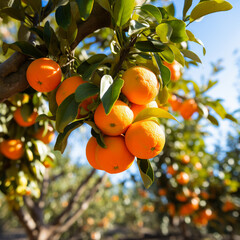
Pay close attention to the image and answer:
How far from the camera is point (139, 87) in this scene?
2.17 ft

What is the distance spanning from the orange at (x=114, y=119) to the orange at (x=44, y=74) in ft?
0.77

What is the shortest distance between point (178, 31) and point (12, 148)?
119 centimetres

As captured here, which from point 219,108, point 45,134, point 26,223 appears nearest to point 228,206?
point 219,108

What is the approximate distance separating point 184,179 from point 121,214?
32.7 feet

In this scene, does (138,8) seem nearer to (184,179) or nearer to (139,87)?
(139,87)

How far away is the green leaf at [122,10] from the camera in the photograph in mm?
667

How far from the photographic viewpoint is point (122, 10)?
0.68 meters

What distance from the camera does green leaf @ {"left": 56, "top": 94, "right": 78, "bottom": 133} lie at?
625 mm

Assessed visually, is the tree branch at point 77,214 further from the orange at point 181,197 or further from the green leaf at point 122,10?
the green leaf at point 122,10

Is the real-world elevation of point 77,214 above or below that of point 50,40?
below

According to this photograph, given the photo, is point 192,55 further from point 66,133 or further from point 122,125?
point 66,133

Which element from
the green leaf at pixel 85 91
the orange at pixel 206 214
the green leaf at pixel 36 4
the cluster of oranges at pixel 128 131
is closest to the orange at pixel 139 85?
the cluster of oranges at pixel 128 131

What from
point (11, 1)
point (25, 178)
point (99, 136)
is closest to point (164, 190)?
point (25, 178)

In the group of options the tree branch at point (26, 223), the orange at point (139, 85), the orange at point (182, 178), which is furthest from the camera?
the orange at point (182, 178)
